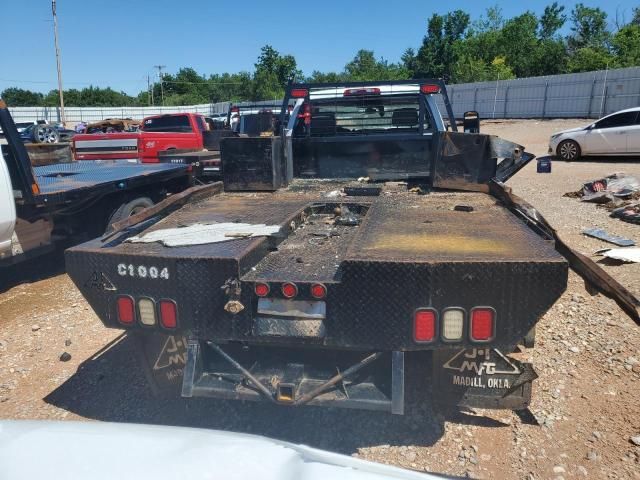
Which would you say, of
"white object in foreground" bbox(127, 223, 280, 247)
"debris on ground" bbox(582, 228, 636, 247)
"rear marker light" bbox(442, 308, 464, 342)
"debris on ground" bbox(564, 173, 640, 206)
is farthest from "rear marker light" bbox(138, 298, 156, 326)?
"debris on ground" bbox(564, 173, 640, 206)

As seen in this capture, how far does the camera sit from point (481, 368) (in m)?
2.90

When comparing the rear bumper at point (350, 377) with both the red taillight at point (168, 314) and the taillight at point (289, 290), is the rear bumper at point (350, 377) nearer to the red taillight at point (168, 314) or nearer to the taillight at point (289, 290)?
the red taillight at point (168, 314)

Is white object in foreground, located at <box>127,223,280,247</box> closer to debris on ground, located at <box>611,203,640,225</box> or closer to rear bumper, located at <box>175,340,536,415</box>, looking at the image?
rear bumper, located at <box>175,340,536,415</box>

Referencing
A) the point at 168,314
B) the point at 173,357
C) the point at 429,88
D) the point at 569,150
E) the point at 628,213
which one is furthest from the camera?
the point at 569,150

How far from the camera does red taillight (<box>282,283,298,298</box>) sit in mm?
2709

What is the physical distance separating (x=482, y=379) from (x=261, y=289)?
1.26 metres

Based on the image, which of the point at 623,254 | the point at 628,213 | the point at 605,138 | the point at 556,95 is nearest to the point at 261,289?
the point at 623,254

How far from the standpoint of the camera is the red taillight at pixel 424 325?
258 cm

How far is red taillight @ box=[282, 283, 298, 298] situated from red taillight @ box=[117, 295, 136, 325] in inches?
32.7

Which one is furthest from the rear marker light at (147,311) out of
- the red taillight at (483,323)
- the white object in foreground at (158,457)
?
the red taillight at (483,323)

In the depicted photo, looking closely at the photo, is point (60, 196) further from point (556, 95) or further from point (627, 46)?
point (627, 46)

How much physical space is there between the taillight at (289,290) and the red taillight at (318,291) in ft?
0.29

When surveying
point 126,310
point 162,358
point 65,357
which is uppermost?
point 126,310

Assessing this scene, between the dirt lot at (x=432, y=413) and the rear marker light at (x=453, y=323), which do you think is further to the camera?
the dirt lot at (x=432, y=413)
